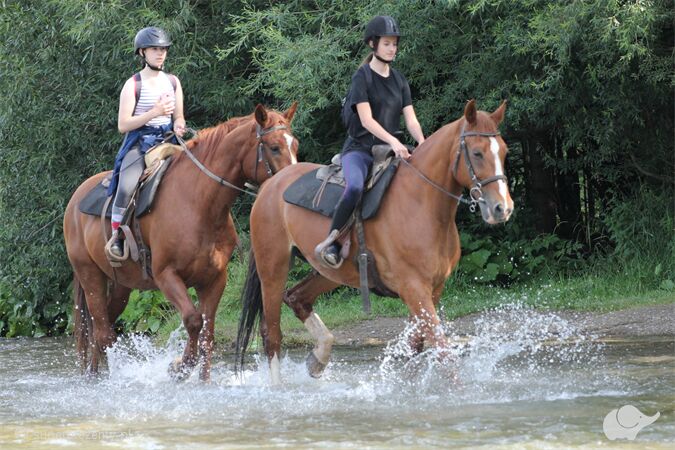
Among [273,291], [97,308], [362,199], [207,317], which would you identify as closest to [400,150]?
[362,199]

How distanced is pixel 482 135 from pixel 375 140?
1252 millimetres

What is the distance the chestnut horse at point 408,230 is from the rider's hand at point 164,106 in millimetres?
1164

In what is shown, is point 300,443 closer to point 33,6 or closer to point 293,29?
point 293,29

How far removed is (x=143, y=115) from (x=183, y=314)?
1820 mm

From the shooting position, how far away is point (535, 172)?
16125mm

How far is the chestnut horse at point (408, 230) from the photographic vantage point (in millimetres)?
7641

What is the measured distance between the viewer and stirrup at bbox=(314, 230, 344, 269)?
8430mm

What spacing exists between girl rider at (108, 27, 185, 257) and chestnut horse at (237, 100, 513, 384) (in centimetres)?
116

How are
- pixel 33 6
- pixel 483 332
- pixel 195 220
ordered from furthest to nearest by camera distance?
1. pixel 33 6
2. pixel 483 332
3. pixel 195 220

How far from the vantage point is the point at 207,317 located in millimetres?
9438

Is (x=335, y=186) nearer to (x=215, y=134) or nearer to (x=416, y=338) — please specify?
(x=215, y=134)

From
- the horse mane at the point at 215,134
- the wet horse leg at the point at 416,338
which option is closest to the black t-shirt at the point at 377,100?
the horse mane at the point at 215,134

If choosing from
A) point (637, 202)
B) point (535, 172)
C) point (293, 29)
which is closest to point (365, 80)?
point (293, 29)

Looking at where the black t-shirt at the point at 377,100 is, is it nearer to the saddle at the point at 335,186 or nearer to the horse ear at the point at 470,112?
the saddle at the point at 335,186
